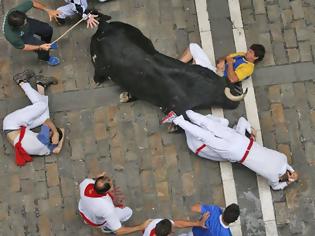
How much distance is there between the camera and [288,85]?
10.1 m

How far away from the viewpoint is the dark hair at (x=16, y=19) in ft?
29.8

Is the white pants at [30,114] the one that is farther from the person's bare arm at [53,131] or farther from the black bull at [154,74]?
the black bull at [154,74]

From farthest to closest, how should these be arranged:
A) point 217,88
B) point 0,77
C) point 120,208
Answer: point 0,77 → point 217,88 → point 120,208

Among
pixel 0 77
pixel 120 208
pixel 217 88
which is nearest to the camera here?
pixel 120 208

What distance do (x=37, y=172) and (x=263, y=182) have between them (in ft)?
11.2

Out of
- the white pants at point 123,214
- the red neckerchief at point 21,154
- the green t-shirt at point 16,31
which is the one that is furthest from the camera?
the red neckerchief at point 21,154

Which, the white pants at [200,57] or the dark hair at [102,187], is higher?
the white pants at [200,57]

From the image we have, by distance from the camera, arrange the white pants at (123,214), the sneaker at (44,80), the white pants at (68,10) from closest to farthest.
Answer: the white pants at (123,214), the sneaker at (44,80), the white pants at (68,10)

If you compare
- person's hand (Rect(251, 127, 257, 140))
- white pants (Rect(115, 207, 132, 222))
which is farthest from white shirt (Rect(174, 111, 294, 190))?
white pants (Rect(115, 207, 132, 222))

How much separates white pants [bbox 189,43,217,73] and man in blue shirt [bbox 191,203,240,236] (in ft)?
8.23

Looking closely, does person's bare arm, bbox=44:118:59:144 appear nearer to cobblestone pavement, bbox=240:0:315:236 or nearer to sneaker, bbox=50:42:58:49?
sneaker, bbox=50:42:58:49

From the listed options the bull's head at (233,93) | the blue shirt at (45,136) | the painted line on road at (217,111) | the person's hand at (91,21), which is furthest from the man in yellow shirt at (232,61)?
the blue shirt at (45,136)

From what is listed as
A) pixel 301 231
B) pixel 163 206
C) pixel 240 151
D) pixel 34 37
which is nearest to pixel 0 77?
pixel 34 37

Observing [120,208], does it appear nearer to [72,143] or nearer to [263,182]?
[72,143]
